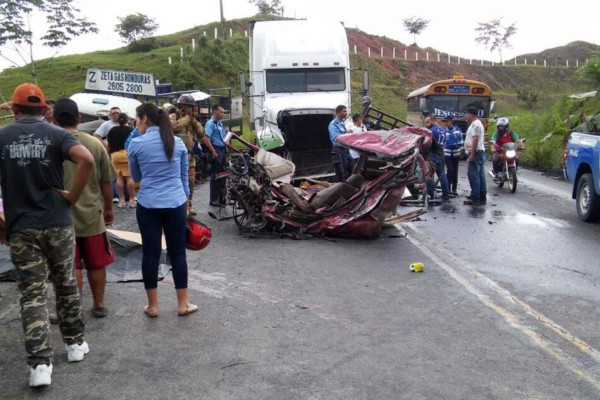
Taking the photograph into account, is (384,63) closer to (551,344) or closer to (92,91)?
(92,91)

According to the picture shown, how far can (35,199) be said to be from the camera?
386 cm

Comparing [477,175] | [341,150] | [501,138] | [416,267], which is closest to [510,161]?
[501,138]

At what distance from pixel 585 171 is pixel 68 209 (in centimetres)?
929

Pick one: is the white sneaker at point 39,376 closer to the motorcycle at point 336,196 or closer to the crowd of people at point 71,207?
the crowd of people at point 71,207

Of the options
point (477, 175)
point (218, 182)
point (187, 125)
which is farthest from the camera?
point (477, 175)

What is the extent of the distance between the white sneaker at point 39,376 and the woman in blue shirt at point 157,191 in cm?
139

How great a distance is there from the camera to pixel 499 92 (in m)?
58.1

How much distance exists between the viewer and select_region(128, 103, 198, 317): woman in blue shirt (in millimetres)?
4969

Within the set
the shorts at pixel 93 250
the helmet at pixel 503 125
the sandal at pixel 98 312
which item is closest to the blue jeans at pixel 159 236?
the shorts at pixel 93 250

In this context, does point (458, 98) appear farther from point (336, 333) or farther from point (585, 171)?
point (336, 333)

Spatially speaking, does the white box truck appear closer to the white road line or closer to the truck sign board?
the truck sign board

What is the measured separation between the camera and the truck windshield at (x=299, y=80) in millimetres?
15445

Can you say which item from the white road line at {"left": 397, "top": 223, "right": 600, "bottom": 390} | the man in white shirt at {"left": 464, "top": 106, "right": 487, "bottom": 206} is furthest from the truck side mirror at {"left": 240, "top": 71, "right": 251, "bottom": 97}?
the white road line at {"left": 397, "top": 223, "right": 600, "bottom": 390}

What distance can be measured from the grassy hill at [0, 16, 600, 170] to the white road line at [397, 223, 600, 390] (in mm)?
14185
